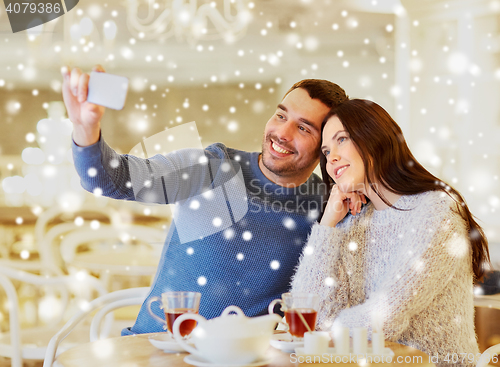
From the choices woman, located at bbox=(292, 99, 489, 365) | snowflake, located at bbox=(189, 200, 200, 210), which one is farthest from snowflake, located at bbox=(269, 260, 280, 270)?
snowflake, located at bbox=(189, 200, 200, 210)

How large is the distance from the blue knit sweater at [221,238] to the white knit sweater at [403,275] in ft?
0.44

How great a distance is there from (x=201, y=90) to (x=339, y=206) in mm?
3514

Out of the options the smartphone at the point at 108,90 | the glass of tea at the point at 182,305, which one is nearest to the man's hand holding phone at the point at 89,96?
the smartphone at the point at 108,90

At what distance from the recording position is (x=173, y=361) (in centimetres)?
79

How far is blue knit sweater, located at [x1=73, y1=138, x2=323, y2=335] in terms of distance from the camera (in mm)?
1259

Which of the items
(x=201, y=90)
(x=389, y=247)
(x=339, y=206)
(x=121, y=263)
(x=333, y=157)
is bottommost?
(x=121, y=263)

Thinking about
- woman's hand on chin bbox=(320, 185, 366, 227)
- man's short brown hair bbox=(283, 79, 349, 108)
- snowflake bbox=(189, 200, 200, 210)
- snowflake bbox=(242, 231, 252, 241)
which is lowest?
snowflake bbox=(242, 231, 252, 241)

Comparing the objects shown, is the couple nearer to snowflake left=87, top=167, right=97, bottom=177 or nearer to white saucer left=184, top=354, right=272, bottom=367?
snowflake left=87, top=167, right=97, bottom=177

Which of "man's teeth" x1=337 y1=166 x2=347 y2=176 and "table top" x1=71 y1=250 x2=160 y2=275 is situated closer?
"man's teeth" x1=337 y1=166 x2=347 y2=176

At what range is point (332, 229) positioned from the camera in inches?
46.1

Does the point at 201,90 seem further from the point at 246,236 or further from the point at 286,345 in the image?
the point at 286,345

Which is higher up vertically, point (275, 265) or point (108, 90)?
point (108, 90)

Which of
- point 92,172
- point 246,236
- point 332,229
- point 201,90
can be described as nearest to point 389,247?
point 332,229

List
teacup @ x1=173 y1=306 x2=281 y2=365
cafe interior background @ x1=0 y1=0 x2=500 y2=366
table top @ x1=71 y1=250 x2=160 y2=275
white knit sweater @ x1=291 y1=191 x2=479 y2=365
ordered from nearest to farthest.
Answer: teacup @ x1=173 y1=306 x2=281 y2=365
white knit sweater @ x1=291 y1=191 x2=479 y2=365
table top @ x1=71 y1=250 x2=160 y2=275
cafe interior background @ x1=0 y1=0 x2=500 y2=366
